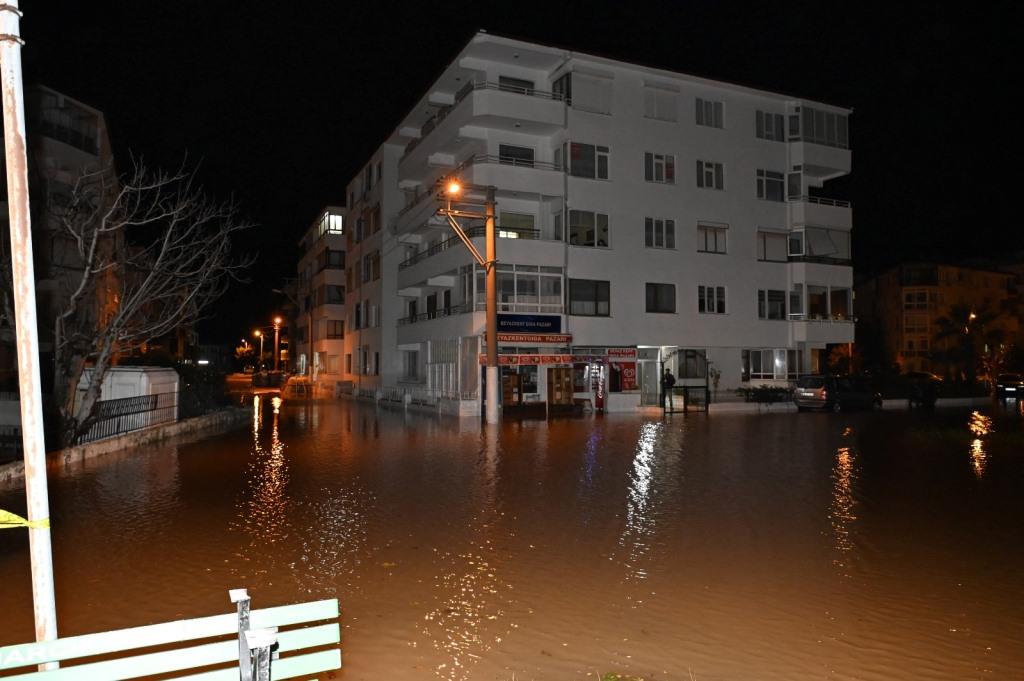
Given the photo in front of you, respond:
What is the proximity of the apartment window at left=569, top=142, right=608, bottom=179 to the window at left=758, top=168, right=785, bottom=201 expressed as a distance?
939cm

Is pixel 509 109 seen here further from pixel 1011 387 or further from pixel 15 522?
pixel 1011 387

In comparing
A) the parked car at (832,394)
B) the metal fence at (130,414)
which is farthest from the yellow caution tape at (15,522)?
the parked car at (832,394)

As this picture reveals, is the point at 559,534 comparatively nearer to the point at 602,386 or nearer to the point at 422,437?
the point at 422,437

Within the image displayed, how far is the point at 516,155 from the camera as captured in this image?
117ft

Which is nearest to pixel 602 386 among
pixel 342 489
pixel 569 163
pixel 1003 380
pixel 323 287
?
pixel 569 163

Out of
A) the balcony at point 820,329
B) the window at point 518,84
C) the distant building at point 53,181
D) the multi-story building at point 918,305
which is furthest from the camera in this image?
the multi-story building at point 918,305

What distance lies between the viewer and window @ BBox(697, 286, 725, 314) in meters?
38.0

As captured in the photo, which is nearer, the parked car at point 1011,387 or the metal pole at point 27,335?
the metal pole at point 27,335

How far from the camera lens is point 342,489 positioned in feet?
41.7

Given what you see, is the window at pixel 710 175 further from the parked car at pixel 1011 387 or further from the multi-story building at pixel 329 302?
the multi-story building at pixel 329 302

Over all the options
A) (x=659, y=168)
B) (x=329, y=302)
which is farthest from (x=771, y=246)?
(x=329, y=302)

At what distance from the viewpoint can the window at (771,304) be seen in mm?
39438

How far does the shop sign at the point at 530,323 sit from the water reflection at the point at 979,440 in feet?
54.2

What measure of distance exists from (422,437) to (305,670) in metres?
17.9
